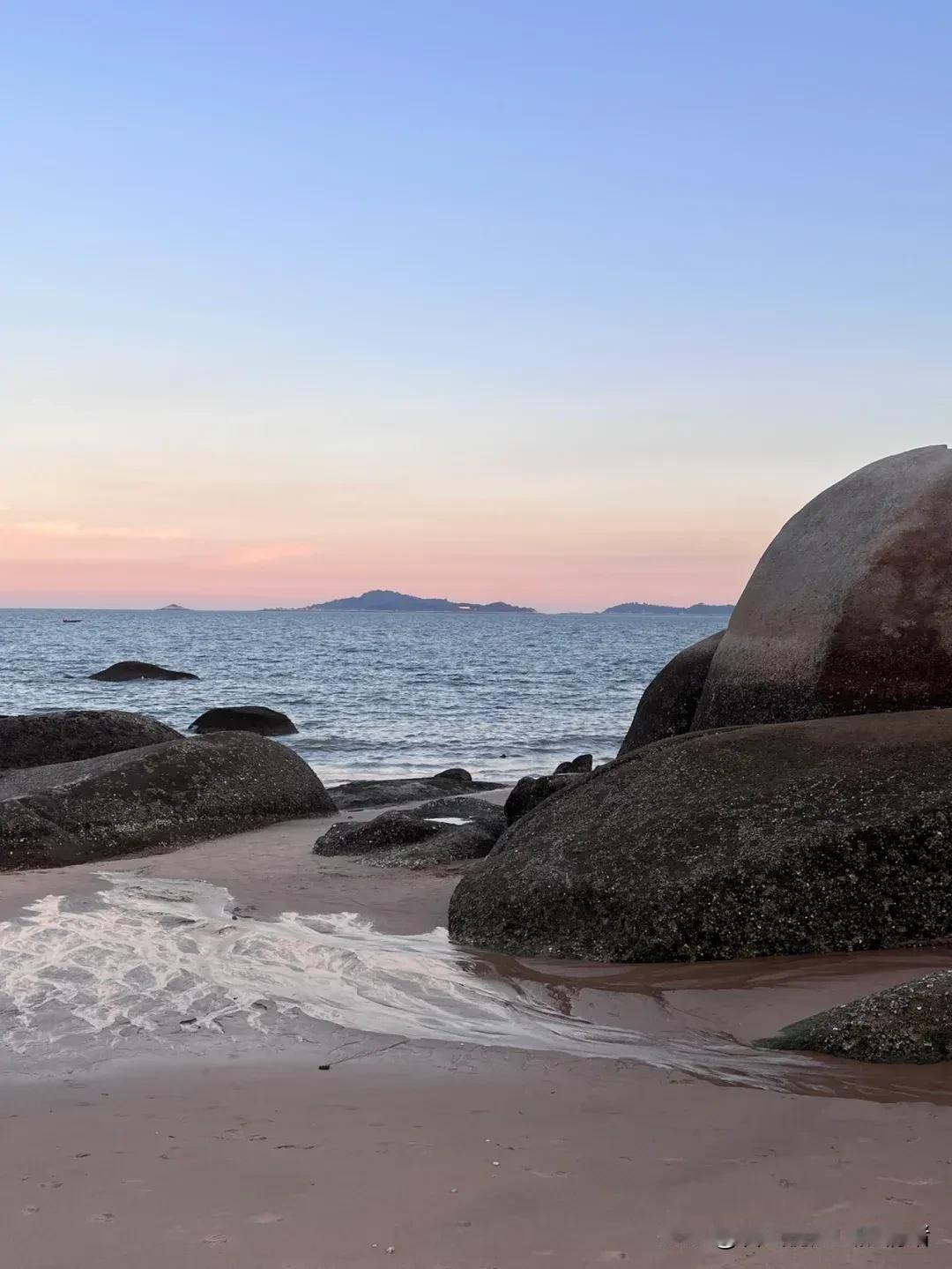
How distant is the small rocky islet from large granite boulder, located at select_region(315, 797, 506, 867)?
21mm

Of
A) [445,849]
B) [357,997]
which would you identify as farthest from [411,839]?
[357,997]

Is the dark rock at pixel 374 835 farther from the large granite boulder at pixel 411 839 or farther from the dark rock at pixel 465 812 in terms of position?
the dark rock at pixel 465 812

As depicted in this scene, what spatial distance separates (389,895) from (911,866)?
3408 millimetres

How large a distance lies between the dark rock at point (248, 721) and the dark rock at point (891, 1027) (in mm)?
19494

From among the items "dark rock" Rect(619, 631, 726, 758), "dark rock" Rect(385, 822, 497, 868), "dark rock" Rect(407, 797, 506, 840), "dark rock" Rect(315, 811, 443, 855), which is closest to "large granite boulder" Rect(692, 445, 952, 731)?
"dark rock" Rect(619, 631, 726, 758)

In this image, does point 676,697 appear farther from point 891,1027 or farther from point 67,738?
Result: point 67,738

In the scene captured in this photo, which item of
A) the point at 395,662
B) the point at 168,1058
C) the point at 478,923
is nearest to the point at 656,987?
the point at 478,923

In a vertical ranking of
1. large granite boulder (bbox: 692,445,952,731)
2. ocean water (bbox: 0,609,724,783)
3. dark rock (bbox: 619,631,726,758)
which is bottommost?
ocean water (bbox: 0,609,724,783)

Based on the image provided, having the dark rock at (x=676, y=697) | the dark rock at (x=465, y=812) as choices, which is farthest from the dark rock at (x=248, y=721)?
the dark rock at (x=676, y=697)

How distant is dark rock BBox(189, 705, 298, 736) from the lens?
2331 centimetres

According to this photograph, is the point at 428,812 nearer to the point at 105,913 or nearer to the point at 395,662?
the point at 105,913

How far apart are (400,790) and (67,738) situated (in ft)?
13.1

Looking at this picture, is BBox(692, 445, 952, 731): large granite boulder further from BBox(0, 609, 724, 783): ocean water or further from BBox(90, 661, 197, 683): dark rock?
BBox(90, 661, 197, 683): dark rock

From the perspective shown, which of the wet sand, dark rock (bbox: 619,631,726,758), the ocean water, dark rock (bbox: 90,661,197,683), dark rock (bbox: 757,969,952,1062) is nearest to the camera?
the wet sand
